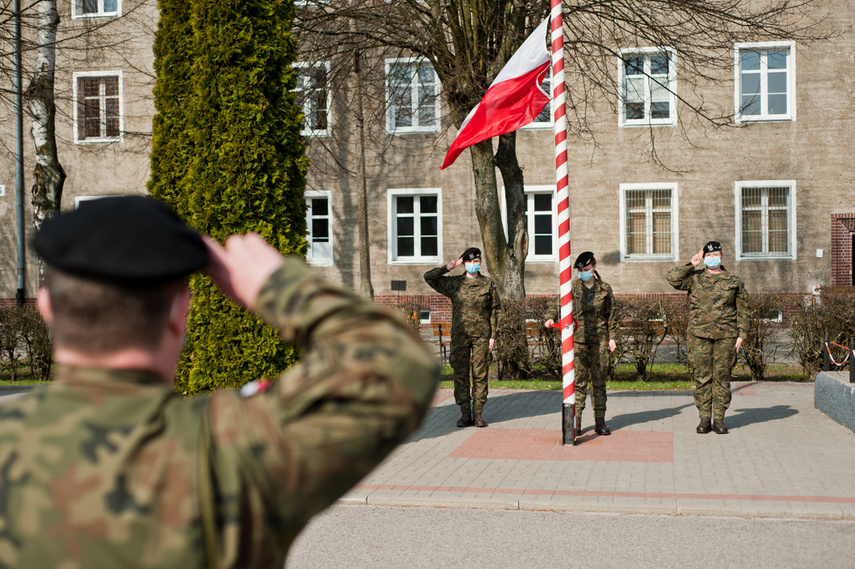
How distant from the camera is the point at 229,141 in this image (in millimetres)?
7316

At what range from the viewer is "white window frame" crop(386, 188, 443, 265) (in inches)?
1011

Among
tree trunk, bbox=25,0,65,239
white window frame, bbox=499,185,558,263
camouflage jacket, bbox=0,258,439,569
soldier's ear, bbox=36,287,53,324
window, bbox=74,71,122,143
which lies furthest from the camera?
window, bbox=74,71,122,143

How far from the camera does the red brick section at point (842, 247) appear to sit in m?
24.2

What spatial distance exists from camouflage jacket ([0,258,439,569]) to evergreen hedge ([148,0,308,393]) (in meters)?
6.14

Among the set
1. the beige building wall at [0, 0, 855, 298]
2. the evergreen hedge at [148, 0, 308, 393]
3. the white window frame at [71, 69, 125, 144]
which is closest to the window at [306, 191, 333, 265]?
the beige building wall at [0, 0, 855, 298]

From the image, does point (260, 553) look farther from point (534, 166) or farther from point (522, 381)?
point (534, 166)

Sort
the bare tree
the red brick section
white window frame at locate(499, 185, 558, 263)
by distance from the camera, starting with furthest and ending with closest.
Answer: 1. white window frame at locate(499, 185, 558, 263)
2. the red brick section
3. the bare tree

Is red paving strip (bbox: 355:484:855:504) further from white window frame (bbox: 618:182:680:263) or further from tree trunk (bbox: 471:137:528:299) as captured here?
white window frame (bbox: 618:182:680:263)

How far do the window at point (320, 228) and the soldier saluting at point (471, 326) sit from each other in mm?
16704

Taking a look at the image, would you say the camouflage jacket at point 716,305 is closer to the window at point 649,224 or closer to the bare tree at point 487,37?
the bare tree at point 487,37

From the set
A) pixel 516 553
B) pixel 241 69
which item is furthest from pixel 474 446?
pixel 241 69

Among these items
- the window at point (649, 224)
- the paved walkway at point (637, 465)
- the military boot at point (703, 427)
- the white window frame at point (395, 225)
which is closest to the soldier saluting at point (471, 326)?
the paved walkway at point (637, 465)

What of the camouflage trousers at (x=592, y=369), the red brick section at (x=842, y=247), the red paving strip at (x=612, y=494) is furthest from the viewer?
the red brick section at (x=842, y=247)

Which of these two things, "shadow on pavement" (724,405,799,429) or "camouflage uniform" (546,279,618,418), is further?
"shadow on pavement" (724,405,799,429)
